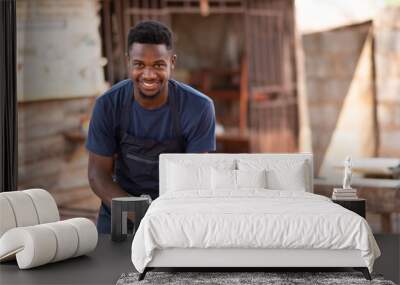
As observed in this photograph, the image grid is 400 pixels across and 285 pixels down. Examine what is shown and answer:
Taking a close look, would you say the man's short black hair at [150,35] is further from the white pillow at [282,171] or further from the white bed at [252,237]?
the white bed at [252,237]

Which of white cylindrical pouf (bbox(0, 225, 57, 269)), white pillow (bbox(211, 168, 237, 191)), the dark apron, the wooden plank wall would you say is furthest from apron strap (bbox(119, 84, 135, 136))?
the wooden plank wall

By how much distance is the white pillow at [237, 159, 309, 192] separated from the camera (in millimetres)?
5348

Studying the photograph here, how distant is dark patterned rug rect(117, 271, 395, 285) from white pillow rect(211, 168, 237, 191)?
931 mm

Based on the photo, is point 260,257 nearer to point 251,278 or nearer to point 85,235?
point 251,278

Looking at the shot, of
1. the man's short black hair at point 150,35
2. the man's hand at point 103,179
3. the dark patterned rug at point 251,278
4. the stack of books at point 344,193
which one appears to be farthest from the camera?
the man's short black hair at point 150,35

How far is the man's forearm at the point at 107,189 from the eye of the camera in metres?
5.51

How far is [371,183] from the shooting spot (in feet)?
21.8

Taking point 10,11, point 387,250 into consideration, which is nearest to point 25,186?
point 10,11

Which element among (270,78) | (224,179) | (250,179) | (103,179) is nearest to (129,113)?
(103,179)

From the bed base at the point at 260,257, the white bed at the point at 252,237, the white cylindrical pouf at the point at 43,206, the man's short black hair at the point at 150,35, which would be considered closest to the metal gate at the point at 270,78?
the man's short black hair at the point at 150,35

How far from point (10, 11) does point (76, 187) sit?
2385mm

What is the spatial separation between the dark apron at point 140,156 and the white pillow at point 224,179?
45 centimetres

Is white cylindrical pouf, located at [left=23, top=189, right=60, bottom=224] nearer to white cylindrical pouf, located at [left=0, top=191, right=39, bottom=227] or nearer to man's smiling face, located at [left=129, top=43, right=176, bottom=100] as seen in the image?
white cylindrical pouf, located at [left=0, top=191, right=39, bottom=227]

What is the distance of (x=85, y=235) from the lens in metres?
4.93
